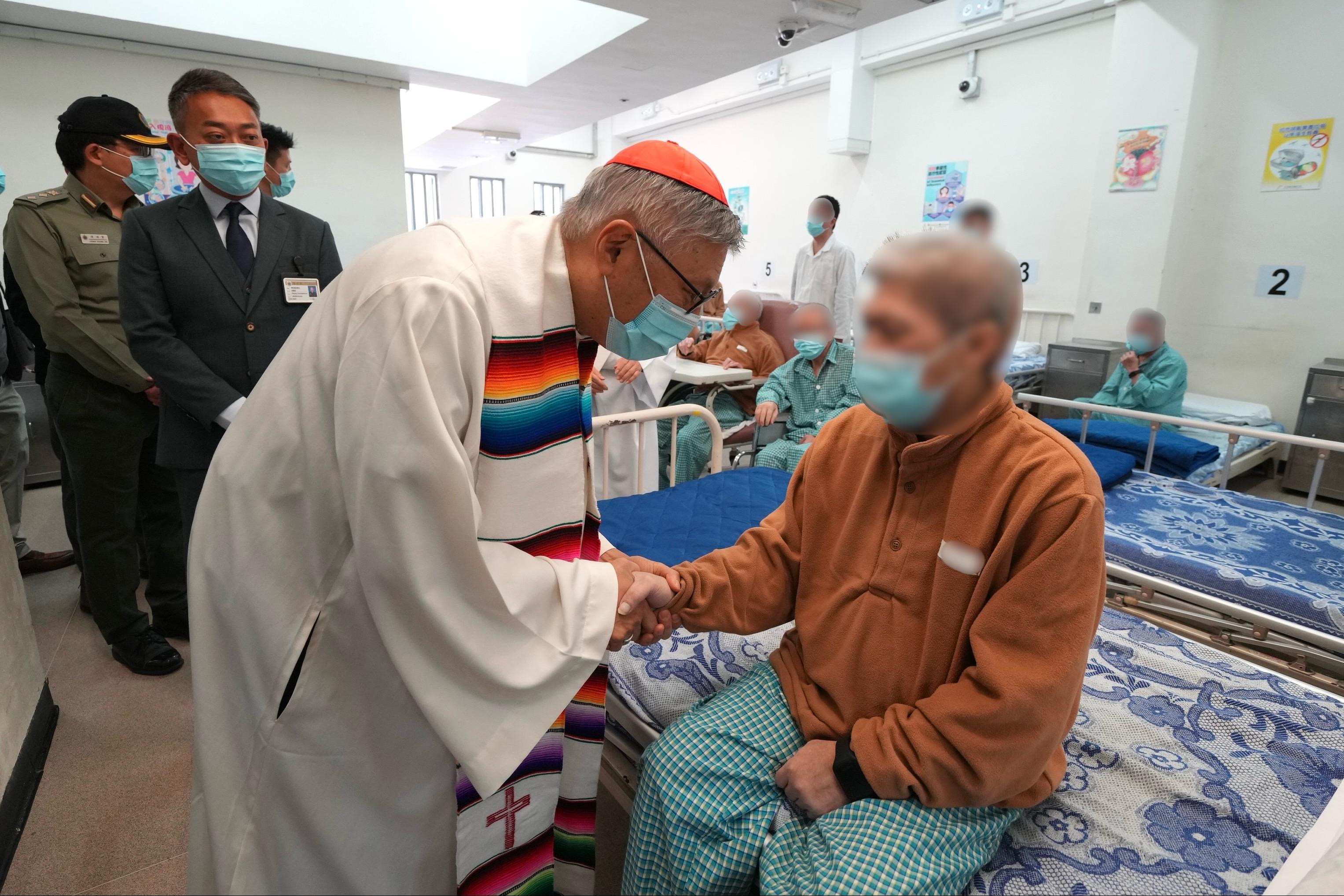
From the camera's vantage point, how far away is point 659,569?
152 cm

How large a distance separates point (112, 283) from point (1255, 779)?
4.06m

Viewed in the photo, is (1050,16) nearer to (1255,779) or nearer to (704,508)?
(704,508)

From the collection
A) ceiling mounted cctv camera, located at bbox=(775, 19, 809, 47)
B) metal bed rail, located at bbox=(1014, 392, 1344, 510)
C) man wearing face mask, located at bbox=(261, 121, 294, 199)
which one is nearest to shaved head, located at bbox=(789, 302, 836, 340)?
metal bed rail, located at bbox=(1014, 392, 1344, 510)

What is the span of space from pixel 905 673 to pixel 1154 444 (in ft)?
11.0

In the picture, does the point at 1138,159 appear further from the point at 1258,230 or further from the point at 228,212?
the point at 228,212

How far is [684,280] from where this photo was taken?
129 cm

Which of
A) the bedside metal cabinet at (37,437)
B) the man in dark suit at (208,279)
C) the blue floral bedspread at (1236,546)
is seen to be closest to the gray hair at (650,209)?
the man in dark suit at (208,279)

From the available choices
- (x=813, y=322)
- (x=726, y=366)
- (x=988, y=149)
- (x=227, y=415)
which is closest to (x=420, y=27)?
(x=726, y=366)

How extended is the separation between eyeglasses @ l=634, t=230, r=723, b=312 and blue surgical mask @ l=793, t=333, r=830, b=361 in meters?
2.39

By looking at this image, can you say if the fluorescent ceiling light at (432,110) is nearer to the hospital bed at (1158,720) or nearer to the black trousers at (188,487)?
the black trousers at (188,487)

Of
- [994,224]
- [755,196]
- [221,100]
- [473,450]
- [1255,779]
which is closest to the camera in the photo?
[994,224]

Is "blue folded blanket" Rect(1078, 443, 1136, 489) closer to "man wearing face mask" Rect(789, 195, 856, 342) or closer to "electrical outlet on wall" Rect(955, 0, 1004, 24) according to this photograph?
"man wearing face mask" Rect(789, 195, 856, 342)

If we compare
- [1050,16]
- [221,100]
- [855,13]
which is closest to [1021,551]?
[221,100]

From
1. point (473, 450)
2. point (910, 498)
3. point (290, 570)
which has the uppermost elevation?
point (473, 450)
